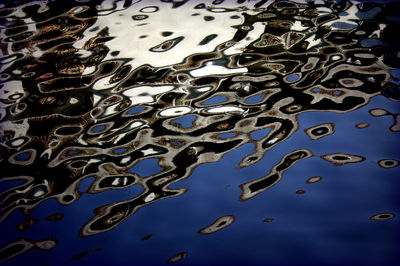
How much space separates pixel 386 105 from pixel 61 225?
6.74 ft

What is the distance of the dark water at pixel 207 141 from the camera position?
1.57m

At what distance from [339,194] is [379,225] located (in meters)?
0.23

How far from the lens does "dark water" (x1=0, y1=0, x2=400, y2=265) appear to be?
1568 millimetres

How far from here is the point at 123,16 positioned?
364cm

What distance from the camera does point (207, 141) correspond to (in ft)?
6.82

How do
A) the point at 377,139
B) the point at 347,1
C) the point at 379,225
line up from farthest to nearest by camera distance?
1. the point at 347,1
2. the point at 377,139
3. the point at 379,225

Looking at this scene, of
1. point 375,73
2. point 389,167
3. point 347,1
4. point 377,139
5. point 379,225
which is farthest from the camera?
point 347,1

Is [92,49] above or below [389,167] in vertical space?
above

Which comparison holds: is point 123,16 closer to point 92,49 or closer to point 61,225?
point 92,49

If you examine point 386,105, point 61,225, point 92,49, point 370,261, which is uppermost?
point 92,49

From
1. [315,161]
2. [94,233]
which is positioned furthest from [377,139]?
[94,233]

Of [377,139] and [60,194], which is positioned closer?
[60,194]

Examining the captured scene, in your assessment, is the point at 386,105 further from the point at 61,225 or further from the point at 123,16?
the point at 123,16

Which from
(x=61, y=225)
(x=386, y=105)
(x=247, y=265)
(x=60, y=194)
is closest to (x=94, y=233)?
(x=61, y=225)
